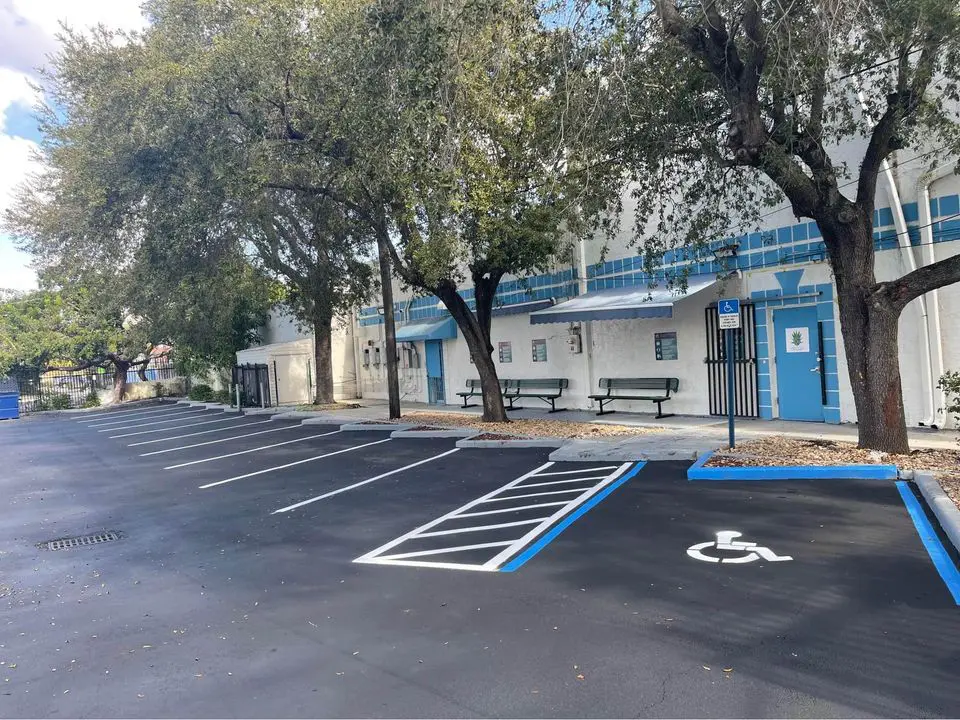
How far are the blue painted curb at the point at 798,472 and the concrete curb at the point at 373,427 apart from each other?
28.8 ft

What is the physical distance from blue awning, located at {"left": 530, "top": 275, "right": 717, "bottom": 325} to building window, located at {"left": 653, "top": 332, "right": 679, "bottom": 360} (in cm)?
116

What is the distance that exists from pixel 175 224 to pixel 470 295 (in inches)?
383

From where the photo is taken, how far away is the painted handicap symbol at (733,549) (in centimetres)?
596

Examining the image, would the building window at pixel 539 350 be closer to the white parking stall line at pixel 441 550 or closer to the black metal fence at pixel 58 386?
the white parking stall line at pixel 441 550

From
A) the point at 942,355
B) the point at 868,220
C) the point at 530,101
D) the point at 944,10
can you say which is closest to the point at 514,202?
the point at 530,101

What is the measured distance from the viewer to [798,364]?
13.3 metres

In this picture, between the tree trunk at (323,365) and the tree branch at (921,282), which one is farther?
the tree trunk at (323,365)

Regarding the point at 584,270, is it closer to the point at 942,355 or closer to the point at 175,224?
the point at 942,355

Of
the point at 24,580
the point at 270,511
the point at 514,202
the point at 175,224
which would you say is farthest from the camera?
the point at 175,224

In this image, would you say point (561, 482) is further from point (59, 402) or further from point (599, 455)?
point (59, 402)

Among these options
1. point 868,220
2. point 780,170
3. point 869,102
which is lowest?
point 868,220

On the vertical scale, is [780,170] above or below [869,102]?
below

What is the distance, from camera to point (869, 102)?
1016cm

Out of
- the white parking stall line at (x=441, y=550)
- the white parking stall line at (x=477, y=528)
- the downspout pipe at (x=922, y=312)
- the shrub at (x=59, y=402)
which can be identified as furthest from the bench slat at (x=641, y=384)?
the shrub at (x=59, y=402)
